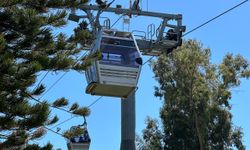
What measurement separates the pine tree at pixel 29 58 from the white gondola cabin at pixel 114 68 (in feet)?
7.82

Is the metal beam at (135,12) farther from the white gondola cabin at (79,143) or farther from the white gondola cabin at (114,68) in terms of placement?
the white gondola cabin at (79,143)

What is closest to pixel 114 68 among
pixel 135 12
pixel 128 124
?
pixel 128 124

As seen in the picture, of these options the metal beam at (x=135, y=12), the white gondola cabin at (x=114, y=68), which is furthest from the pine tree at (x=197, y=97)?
the white gondola cabin at (x=114, y=68)

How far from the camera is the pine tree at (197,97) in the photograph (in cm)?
3916

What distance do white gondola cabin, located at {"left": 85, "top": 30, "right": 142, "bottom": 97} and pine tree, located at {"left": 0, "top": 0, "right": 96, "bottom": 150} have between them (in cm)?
238

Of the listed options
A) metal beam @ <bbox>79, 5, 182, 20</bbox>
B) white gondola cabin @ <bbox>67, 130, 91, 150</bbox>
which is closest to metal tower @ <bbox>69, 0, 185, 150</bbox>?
metal beam @ <bbox>79, 5, 182, 20</bbox>

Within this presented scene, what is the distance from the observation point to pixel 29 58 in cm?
1081

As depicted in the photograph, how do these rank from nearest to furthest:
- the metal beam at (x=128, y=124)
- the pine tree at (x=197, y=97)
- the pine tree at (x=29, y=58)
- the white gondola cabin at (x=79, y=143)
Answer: the pine tree at (x=29, y=58)
the white gondola cabin at (x=79, y=143)
the metal beam at (x=128, y=124)
the pine tree at (x=197, y=97)

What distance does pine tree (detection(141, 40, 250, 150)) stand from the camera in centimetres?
3916

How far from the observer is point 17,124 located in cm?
1031

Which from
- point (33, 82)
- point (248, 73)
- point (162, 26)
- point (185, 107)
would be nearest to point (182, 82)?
point (185, 107)

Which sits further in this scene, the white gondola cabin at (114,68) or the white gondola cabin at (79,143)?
the white gondola cabin at (114,68)

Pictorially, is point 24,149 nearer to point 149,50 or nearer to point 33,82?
point 33,82

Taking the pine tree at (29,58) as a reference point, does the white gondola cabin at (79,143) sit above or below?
below
